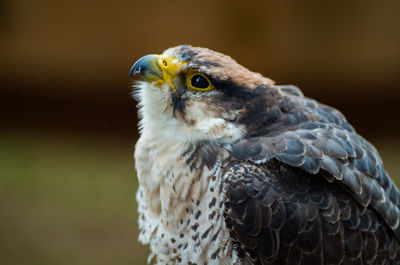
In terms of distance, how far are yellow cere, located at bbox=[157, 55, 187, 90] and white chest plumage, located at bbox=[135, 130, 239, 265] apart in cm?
34

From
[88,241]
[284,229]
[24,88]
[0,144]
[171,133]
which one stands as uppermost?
[171,133]

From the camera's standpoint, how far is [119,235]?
22.1 feet

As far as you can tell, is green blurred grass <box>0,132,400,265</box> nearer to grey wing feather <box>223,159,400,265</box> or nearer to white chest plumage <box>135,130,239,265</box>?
white chest plumage <box>135,130,239,265</box>

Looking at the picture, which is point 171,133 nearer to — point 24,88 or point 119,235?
point 119,235

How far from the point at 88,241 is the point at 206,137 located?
4154 mm

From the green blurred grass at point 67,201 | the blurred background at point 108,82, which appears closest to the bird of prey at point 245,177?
the blurred background at point 108,82

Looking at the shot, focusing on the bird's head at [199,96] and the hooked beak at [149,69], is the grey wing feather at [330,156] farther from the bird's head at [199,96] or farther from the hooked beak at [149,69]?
the hooked beak at [149,69]

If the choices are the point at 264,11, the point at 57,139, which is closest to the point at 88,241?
the point at 57,139

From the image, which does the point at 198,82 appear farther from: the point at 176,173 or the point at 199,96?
the point at 176,173

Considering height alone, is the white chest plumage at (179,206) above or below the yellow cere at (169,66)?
below

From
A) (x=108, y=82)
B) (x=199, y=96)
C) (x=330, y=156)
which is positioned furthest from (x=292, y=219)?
(x=108, y=82)

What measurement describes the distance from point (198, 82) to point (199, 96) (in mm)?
80

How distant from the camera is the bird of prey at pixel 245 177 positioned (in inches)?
106

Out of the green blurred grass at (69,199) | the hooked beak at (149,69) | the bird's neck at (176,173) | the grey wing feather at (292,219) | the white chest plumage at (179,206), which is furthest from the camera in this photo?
the green blurred grass at (69,199)
